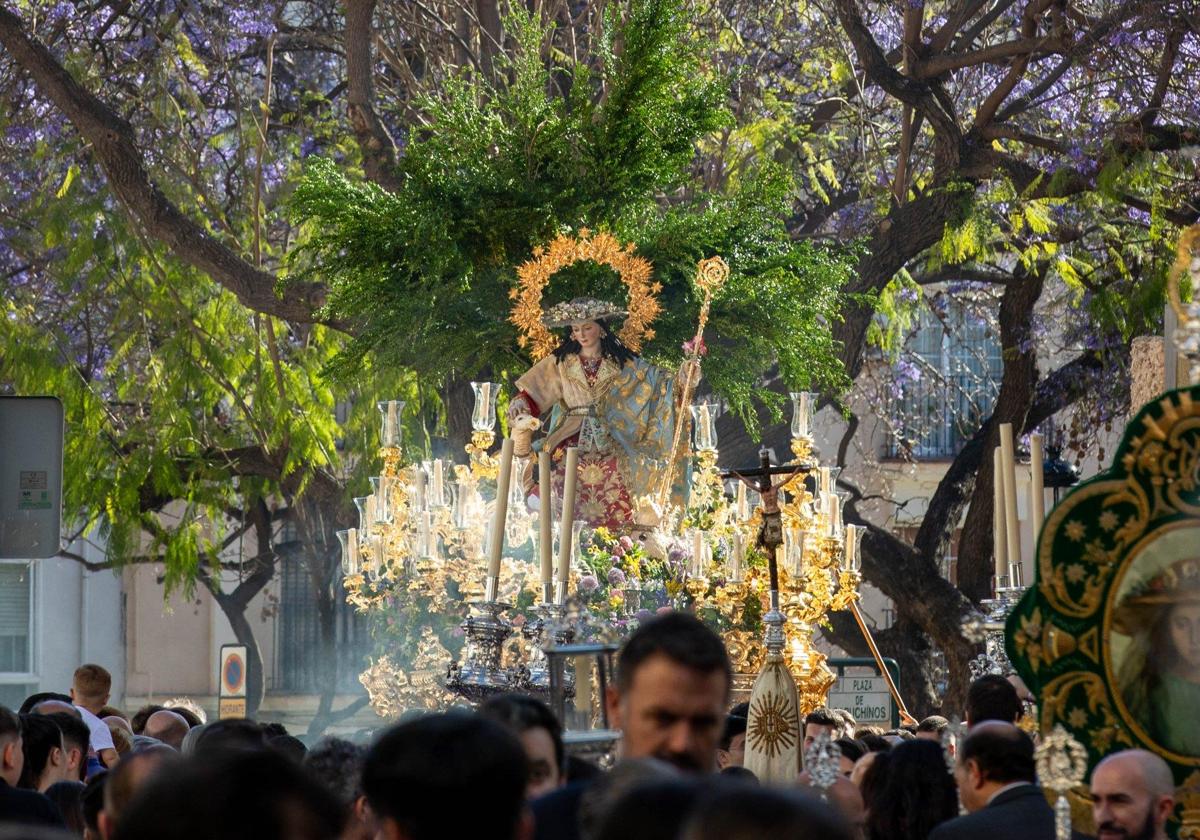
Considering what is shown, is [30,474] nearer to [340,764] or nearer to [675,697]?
[340,764]

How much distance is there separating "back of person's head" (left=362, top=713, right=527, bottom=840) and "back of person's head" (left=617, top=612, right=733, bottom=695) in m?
0.80

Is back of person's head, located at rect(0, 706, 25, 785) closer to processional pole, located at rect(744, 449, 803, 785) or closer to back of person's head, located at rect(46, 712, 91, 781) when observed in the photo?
back of person's head, located at rect(46, 712, 91, 781)

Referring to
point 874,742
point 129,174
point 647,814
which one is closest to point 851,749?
point 874,742

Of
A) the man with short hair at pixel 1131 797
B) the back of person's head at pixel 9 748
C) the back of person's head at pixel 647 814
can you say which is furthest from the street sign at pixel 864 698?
the back of person's head at pixel 647 814

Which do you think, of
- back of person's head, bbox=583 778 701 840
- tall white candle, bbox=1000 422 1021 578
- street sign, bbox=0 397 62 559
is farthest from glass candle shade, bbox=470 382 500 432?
back of person's head, bbox=583 778 701 840

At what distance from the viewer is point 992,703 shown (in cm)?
649

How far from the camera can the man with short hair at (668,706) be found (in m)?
4.11

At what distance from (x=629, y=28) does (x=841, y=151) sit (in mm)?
7932

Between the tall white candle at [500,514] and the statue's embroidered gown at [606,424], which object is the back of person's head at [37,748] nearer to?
the tall white candle at [500,514]

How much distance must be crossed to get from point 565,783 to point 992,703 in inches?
92.1

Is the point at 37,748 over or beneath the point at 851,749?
over

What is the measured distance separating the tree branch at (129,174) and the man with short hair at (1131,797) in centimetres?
1059

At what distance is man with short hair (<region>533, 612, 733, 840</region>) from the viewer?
4.11 metres

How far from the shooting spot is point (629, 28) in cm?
1166
